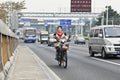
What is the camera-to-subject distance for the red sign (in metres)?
73.1

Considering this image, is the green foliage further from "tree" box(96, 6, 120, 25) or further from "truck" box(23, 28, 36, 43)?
"tree" box(96, 6, 120, 25)

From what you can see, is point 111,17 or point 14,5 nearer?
point 14,5

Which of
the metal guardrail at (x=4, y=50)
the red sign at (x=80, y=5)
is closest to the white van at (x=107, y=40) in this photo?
the metal guardrail at (x=4, y=50)

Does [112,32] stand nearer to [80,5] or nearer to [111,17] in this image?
[80,5]

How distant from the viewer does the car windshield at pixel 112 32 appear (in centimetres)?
2883

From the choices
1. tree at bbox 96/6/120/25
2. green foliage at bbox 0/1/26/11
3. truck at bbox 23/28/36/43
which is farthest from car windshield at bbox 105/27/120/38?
tree at bbox 96/6/120/25

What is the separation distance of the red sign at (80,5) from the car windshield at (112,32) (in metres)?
43.8

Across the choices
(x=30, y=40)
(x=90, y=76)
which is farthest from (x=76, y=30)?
(x=90, y=76)

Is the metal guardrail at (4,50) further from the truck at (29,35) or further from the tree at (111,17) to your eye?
the tree at (111,17)

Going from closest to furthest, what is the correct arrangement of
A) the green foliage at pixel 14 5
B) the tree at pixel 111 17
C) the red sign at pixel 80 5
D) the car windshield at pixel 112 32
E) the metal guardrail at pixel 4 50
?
the metal guardrail at pixel 4 50 < the car windshield at pixel 112 32 < the red sign at pixel 80 5 < the green foliage at pixel 14 5 < the tree at pixel 111 17

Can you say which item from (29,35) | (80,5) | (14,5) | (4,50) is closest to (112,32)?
(4,50)

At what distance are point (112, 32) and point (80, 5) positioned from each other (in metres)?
44.6

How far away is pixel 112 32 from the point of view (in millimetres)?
29031

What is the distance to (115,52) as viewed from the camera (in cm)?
2838
